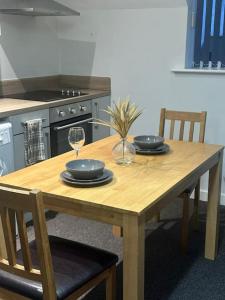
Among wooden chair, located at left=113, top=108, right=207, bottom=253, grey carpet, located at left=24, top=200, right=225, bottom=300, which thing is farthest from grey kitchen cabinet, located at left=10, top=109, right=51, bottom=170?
wooden chair, located at left=113, top=108, right=207, bottom=253

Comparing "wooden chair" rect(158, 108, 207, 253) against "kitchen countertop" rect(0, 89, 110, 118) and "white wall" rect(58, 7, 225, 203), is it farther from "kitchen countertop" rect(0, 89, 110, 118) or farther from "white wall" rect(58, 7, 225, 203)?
"kitchen countertop" rect(0, 89, 110, 118)

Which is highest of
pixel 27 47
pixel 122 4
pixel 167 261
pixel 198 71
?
pixel 122 4

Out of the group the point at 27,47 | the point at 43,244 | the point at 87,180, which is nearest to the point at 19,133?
the point at 27,47

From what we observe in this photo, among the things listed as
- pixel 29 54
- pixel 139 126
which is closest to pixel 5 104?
pixel 29 54

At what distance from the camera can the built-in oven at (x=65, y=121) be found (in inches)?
136

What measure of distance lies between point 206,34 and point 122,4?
0.84 meters

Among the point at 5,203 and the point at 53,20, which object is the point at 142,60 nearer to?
the point at 53,20

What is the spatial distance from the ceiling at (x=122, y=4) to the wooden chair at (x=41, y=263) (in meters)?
2.42

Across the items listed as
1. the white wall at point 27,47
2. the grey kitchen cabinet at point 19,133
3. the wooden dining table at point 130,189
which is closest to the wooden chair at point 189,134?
the wooden dining table at point 130,189

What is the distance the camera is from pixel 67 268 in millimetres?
1803

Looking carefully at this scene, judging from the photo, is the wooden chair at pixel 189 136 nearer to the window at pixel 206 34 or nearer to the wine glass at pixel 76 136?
the window at pixel 206 34

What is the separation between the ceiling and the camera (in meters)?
3.61

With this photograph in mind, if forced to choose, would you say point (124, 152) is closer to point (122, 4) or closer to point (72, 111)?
point (72, 111)

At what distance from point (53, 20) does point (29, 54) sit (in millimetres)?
495
